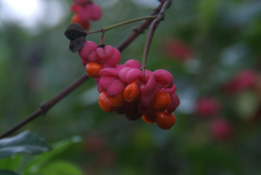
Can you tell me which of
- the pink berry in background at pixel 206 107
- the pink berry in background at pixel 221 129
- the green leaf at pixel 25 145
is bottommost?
the pink berry in background at pixel 221 129

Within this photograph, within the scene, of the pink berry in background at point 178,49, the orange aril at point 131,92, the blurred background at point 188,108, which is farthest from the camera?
the pink berry in background at point 178,49

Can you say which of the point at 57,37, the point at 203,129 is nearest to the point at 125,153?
the point at 203,129

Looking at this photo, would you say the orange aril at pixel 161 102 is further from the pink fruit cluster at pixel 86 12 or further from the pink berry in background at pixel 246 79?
the pink berry in background at pixel 246 79

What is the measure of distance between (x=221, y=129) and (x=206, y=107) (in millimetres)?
153

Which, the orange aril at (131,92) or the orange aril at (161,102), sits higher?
the orange aril at (131,92)

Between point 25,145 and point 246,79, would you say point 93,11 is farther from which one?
point 246,79

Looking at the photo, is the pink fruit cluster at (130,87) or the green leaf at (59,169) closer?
the pink fruit cluster at (130,87)

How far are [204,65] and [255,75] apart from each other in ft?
1.11

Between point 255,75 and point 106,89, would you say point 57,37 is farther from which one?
point 106,89

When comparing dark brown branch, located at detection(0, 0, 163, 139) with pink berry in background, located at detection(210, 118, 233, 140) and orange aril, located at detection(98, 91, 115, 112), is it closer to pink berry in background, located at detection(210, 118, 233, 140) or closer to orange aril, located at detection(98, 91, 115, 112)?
orange aril, located at detection(98, 91, 115, 112)

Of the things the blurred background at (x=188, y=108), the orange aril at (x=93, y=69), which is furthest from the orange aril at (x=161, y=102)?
the blurred background at (x=188, y=108)

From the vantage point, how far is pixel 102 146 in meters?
2.47

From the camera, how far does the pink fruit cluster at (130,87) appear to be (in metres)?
0.78

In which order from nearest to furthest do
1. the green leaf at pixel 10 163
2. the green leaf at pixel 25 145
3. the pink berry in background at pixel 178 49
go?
1. the green leaf at pixel 25 145
2. the green leaf at pixel 10 163
3. the pink berry in background at pixel 178 49
